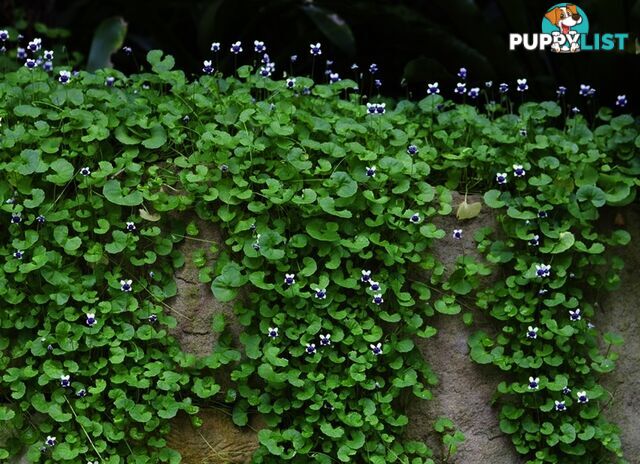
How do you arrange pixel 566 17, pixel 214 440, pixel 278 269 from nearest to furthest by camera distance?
pixel 278 269
pixel 214 440
pixel 566 17

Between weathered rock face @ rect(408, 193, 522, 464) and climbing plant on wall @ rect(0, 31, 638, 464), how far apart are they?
57 mm

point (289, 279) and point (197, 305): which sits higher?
point (289, 279)

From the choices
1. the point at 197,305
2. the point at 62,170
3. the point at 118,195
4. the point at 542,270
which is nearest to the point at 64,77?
the point at 62,170

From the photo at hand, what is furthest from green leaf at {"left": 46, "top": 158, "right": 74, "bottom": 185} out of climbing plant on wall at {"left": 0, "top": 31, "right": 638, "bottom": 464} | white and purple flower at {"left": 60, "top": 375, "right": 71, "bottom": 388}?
white and purple flower at {"left": 60, "top": 375, "right": 71, "bottom": 388}

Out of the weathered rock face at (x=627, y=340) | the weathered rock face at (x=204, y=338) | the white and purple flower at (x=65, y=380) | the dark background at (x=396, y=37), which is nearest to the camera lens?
the white and purple flower at (x=65, y=380)

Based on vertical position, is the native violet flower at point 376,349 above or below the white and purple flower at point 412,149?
below

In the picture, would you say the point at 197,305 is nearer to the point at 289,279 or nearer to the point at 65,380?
the point at 289,279

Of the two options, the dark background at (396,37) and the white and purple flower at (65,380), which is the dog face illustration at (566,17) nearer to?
the dark background at (396,37)

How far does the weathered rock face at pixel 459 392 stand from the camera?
10.5ft

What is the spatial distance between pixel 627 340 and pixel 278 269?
52.8 inches

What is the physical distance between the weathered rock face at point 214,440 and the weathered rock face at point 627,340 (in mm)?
1330

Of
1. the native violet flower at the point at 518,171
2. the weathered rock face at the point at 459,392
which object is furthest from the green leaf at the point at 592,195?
the weathered rock face at the point at 459,392

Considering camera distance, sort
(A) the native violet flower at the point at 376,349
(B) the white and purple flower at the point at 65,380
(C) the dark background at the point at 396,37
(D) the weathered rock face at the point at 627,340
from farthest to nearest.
Answer: (C) the dark background at the point at 396,37, (D) the weathered rock face at the point at 627,340, (A) the native violet flower at the point at 376,349, (B) the white and purple flower at the point at 65,380

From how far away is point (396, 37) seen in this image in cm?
432
